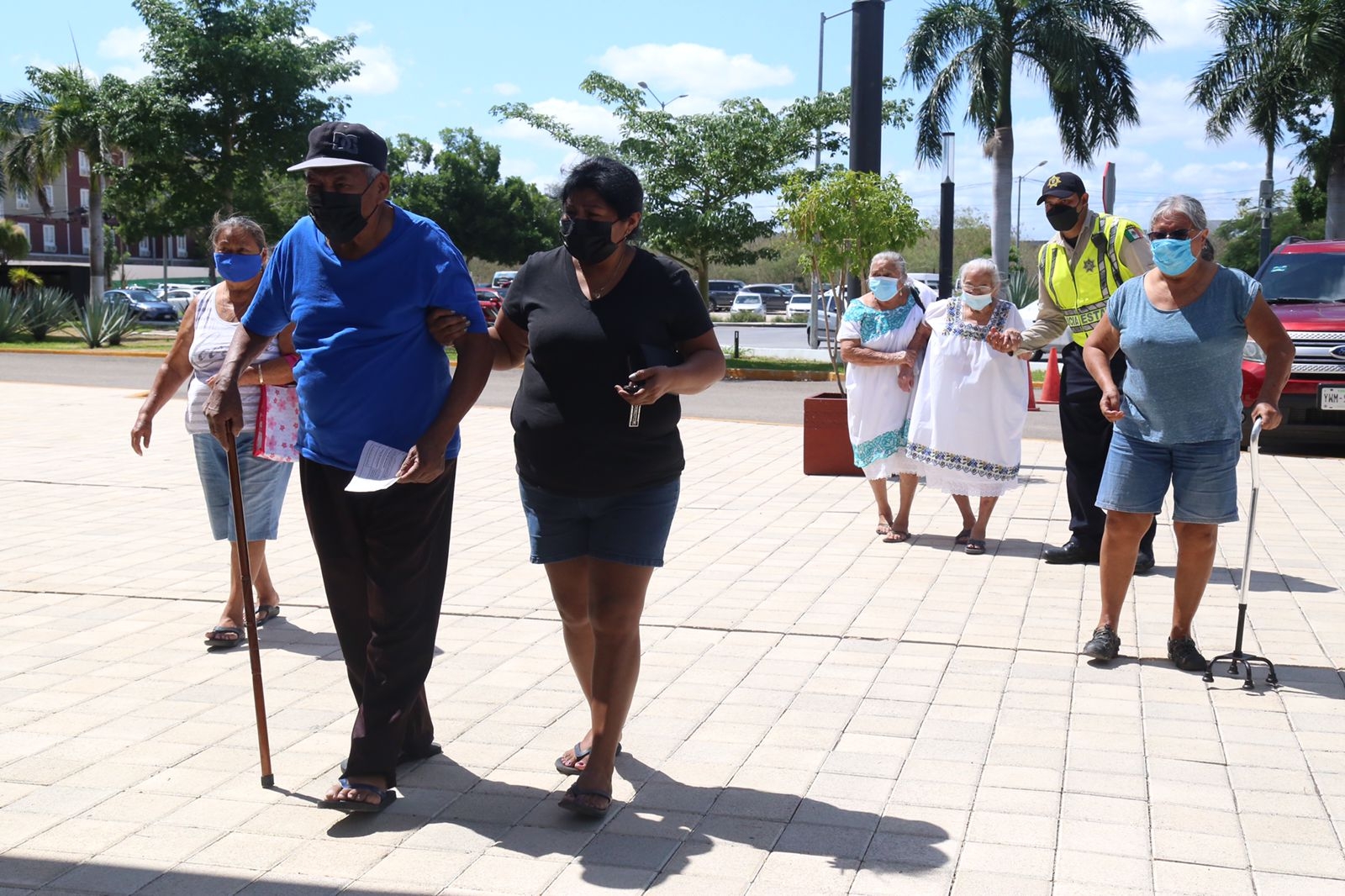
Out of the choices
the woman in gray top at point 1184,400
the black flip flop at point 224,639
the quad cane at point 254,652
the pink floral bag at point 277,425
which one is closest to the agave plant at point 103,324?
the black flip flop at point 224,639

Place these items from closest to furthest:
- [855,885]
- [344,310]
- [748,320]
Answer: [855,885] < [344,310] < [748,320]

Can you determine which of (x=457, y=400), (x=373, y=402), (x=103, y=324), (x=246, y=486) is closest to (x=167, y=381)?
(x=246, y=486)

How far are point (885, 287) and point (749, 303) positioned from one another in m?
51.6

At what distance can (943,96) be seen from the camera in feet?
108

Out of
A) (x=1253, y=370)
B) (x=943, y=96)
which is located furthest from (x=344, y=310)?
(x=943, y=96)

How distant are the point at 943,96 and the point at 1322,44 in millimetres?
8329

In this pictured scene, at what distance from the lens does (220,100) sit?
2911 centimetres

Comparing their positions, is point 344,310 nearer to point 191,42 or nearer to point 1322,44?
point 191,42

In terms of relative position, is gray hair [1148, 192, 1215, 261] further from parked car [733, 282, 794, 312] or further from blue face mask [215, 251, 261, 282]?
parked car [733, 282, 794, 312]

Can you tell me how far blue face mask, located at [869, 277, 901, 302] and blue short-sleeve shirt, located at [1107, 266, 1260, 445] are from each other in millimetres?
3002

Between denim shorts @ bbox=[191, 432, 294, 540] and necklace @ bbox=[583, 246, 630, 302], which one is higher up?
necklace @ bbox=[583, 246, 630, 302]

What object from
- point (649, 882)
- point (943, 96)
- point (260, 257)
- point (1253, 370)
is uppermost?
point (943, 96)

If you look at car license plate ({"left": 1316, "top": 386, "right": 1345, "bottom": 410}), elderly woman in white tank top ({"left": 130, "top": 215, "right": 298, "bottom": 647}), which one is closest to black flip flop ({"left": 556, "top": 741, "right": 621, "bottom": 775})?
elderly woman in white tank top ({"left": 130, "top": 215, "right": 298, "bottom": 647})

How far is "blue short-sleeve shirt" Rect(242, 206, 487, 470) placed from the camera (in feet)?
13.2
